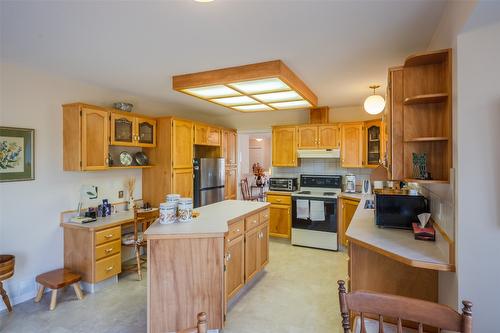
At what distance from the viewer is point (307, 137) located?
4.96m

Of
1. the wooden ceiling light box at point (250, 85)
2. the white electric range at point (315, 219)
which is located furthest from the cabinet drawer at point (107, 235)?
the white electric range at point (315, 219)

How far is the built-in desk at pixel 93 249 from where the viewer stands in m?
3.04

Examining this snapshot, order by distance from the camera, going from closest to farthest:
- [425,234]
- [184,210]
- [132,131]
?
[425,234], [184,210], [132,131]

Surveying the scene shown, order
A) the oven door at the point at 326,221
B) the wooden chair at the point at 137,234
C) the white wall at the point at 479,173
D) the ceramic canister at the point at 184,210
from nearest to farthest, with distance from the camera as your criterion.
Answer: the white wall at the point at 479,173
the ceramic canister at the point at 184,210
the wooden chair at the point at 137,234
the oven door at the point at 326,221

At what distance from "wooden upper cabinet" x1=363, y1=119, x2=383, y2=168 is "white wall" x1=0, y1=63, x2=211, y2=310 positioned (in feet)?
13.7

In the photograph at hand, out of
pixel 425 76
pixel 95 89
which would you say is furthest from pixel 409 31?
pixel 95 89

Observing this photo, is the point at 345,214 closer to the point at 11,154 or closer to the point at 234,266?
the point at 234,266

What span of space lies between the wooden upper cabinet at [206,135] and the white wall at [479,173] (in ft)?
12.4

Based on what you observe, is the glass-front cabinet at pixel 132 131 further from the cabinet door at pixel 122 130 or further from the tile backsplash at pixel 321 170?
the tile backsplash at pixel 321 170

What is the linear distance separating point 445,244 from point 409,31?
1.56m

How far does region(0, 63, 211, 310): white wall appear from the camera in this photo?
9.19ft

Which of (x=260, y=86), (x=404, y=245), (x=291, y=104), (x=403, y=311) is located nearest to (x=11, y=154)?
(x=260, y=86)

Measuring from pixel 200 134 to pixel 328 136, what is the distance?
2228 millimetres

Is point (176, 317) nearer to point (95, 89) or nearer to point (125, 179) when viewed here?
point (125, 179)
